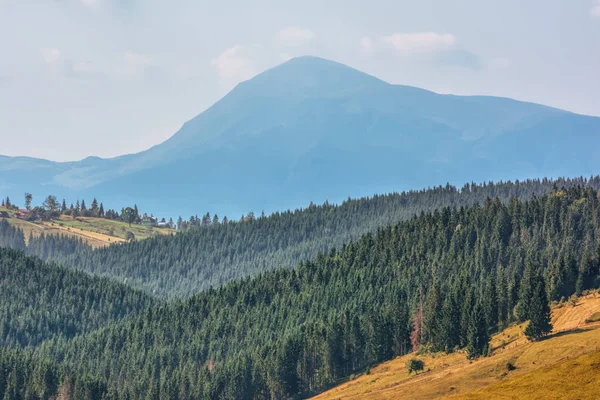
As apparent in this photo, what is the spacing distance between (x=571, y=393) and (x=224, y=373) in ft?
313

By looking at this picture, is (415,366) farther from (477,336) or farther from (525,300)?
(525,300)

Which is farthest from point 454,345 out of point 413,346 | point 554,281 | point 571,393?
point 571,393

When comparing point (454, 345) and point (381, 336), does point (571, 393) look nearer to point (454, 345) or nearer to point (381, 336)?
point (454, 345)

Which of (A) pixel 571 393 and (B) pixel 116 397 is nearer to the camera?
(A) pixel 571 393

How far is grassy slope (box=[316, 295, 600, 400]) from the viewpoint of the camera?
382 ft

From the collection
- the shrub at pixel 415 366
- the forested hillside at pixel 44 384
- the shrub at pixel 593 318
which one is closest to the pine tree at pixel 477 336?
the shrub at pixel 415 366

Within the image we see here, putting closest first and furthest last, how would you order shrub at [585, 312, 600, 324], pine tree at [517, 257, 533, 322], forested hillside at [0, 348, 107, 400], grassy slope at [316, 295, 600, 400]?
1. grassy slope at [316, 295, 600, 400]
2. shrub at [585, 312, 600, 324]
3. pine tree at [517, 257, 533, 322]
4. forested hillside at [0, 348, 107, 400]

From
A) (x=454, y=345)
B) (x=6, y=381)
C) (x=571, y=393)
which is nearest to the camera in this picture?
(x=571, y=393)

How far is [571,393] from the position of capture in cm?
11131

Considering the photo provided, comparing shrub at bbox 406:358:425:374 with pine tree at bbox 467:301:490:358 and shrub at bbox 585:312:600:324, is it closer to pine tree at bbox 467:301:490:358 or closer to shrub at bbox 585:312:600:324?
pine tree at bbox 467:301:490:358

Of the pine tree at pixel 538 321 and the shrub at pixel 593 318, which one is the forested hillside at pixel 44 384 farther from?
the shrub at pixel 593 318

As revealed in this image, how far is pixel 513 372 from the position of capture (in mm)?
130125

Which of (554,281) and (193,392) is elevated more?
(554,281)

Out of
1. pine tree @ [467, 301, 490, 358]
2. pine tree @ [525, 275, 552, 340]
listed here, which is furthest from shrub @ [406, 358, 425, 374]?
pine tree @ [525, 275, 552, 340]
